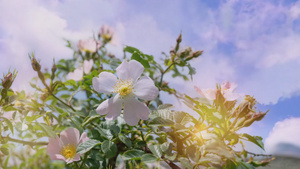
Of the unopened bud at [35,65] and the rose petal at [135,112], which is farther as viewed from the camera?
the unopened bud at [35,65]

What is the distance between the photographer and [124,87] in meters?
0.94

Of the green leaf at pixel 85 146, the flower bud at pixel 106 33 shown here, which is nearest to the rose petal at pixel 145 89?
the green leaf at pixel 85 146

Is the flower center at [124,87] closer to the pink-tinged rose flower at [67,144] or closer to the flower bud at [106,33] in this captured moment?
the pink-tinged rose flower at [67,144]

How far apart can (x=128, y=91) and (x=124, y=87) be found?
18 mm

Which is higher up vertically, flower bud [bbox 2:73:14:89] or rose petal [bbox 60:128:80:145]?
flower bud [bbox 2:73:14:89]

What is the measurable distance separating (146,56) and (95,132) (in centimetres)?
37

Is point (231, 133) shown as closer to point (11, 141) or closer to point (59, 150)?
point (59, 150)

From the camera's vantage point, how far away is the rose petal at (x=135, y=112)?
3.03 ft

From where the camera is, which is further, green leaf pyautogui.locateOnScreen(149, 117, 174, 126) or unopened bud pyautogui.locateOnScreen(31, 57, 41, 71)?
unopened bud pyautogui.locateOnScreen(31, 57, 41, 71)

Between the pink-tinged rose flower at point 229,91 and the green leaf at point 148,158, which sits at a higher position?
the pink-tinged rose flower at point 229,91

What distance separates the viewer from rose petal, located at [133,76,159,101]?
35.9 inches

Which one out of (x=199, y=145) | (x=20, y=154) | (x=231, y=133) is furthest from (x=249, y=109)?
(x=20, y=154)

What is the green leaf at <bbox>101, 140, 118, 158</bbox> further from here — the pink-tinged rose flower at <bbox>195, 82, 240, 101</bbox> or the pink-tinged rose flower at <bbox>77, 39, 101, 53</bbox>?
the pink-tinged rose flower at <bbox>77, 39, 101, 53</bbox>

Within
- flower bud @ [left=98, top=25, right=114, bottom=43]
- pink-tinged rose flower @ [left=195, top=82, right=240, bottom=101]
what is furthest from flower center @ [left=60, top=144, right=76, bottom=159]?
flower bud @ [left=98, top=25, right=114, bottom=43]
